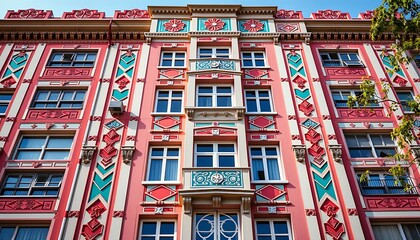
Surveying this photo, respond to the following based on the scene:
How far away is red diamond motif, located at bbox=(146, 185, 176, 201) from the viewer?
1667 cm

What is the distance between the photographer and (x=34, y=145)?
1905cm

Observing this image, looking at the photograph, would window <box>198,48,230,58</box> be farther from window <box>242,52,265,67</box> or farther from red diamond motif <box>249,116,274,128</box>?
red diamond motif <box>249,116,274,128</box>

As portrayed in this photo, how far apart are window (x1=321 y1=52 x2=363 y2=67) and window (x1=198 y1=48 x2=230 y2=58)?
→ 18.0ft

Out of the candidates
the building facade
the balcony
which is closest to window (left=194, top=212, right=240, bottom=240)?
the building facade

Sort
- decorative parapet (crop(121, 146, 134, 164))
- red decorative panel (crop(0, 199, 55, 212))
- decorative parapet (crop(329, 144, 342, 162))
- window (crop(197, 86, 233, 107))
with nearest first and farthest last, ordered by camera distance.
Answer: red decorative panel (crop(0, 199, 55, 212)) → decorative parapet (crop(121, 146, 134, 164)) → decorative parapet (crop(329, 144, 342, 162)) → window (crop(197, 86, 233, 107))

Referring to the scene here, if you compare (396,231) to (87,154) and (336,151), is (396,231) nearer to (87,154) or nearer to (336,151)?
(336,151)

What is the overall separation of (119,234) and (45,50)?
13.0m

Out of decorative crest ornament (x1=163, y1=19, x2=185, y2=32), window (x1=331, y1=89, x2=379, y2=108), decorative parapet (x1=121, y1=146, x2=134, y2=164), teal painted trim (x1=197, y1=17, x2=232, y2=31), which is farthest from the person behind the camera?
decorative crest ornament (x1=163, y1=19, x2=185, y2=32)

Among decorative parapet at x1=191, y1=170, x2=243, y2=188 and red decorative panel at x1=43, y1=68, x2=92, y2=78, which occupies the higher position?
red decorative panel at x1=43, y1=68, x2=92, y2=78

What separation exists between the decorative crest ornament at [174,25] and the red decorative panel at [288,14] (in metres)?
5.97

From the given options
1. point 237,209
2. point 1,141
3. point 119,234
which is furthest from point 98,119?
point 237,209

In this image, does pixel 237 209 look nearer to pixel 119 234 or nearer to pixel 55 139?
pixel 119 234

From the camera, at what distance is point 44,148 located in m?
18.8

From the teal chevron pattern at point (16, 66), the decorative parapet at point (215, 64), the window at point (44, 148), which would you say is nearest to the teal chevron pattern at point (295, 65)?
the decorative parapet at point (215, 64)
